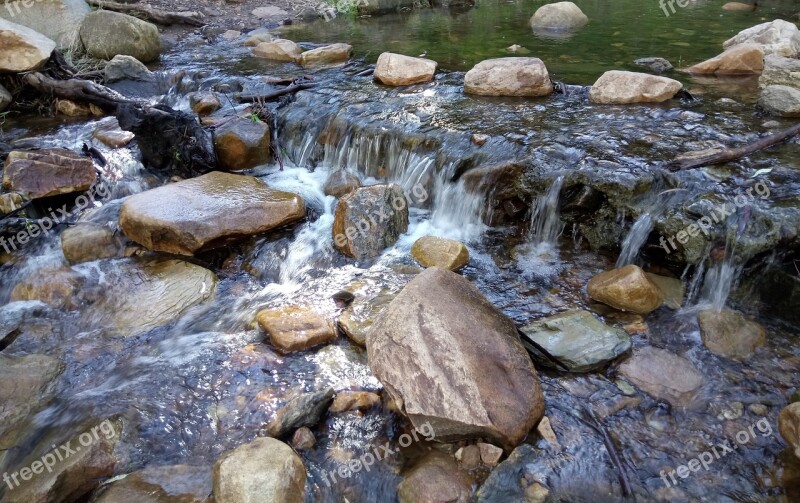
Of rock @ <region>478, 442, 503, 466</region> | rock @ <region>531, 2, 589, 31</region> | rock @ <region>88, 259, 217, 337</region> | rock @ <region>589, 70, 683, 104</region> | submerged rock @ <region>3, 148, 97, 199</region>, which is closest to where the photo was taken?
rock @ <region>478, 442, 503, 466</region>

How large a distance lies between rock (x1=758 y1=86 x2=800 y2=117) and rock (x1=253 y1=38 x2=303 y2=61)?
6757mm

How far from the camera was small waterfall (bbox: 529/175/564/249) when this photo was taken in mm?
4504

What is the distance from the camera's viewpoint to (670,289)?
3.85 m

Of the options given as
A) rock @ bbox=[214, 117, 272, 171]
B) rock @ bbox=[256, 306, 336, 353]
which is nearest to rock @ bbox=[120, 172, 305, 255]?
rock @ bbox=[214, 117, 272, 171]

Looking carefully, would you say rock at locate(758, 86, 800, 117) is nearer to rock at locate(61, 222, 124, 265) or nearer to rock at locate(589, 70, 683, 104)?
rock at locate(589, 70, 683, 104)

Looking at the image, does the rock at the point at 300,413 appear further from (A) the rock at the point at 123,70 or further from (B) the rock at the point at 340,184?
(A) the rock at the point at 123,70

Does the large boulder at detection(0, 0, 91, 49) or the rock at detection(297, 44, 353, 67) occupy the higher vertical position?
the large boulder at detection(0, 0, 91, 49)

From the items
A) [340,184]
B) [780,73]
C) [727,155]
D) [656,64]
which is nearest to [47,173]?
[340,184]

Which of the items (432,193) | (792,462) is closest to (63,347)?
(432,193)

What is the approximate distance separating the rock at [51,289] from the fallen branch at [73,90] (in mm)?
3502

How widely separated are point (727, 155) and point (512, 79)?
2681 mm

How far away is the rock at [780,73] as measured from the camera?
5915mm

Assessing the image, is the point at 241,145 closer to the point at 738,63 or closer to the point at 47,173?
the point at 47,173

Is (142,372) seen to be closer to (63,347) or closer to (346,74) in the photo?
(63,347)
